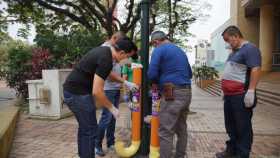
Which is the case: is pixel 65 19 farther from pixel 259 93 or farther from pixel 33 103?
pixel 259 93

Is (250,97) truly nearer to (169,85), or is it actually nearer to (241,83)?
(241,83)

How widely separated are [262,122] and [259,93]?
256 inches

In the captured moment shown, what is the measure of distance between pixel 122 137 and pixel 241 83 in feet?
7.91

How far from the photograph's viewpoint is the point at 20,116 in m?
8.02

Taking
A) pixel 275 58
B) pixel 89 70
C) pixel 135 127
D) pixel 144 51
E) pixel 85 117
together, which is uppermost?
pixel 275 58

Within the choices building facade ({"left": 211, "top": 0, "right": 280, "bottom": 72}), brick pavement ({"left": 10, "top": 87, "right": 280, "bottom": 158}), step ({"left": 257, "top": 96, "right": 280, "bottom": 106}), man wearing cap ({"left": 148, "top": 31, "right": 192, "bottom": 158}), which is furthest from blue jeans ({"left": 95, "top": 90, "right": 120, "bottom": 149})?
building facade ({"left": 211, "top": 0, "right": 280, "bottom": 72})

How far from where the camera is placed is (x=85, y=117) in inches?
138

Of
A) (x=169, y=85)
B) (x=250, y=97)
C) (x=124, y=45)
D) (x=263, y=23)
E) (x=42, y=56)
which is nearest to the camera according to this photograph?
(x=124, y=45)

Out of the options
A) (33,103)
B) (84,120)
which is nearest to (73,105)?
(84,120)

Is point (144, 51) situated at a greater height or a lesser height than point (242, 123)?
greater

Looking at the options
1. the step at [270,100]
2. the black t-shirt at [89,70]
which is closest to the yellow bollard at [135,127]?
the black t-shirt at [89,70]

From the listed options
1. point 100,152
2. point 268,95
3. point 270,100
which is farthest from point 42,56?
point 268,95

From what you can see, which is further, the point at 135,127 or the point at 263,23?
the point at 263,23

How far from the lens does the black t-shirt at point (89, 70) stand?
327cm
